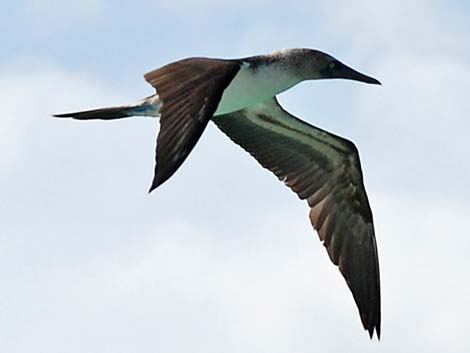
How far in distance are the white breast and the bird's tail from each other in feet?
2.30

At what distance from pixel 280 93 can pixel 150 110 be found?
144 cm

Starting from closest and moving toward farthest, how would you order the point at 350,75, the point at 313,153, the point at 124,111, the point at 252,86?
1. the point at 252,86
2. the point at 124,111
3. the point at 350,75
4. the point at 313,153

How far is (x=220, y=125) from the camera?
60.9 feet

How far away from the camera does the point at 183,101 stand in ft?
46.4

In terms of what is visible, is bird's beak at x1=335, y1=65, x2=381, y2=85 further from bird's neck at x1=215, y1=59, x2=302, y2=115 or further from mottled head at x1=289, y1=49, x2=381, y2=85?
bird's neck at x1=215, y1=59, x2=302, y2=115

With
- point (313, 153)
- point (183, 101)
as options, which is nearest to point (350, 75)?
point (313, 153)

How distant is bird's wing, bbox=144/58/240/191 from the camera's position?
1338 centimetres

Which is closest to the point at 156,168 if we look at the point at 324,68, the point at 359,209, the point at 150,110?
the point at 150,110

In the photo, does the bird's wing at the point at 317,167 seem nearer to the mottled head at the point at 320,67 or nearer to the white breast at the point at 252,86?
the mottled head at the point at 320,67

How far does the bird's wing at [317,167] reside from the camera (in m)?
18.3

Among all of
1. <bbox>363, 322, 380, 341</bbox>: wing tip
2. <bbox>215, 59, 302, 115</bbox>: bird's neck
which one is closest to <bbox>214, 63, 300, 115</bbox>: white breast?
<bbox>215, 59, 302, 115</bbox>: bird's neck

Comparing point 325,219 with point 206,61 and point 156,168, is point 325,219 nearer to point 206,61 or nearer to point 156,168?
point 206,61

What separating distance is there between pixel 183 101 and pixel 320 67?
3.42 meters

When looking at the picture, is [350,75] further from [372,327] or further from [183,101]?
[183,101]
